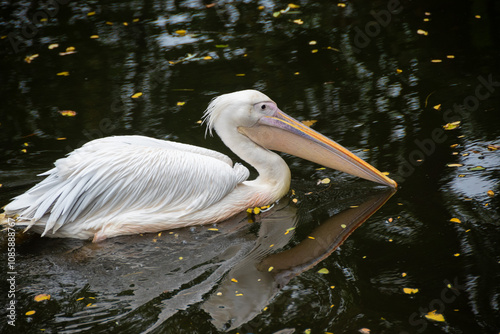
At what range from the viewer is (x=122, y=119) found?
672cm

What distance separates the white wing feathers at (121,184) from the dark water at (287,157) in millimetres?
246

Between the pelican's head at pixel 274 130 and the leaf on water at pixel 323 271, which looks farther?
the pelican's head at pixel 274 130

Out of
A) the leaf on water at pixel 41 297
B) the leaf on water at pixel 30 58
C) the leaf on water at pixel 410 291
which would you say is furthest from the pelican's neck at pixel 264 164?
the leaf on water at pixel 30 58

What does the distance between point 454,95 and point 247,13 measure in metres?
3.81

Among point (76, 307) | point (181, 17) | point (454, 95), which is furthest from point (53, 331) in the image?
point (181, 17)

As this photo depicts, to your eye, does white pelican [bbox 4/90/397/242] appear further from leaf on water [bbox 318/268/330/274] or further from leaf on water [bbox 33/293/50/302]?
leaf on water [bbox 318/268/330/274]

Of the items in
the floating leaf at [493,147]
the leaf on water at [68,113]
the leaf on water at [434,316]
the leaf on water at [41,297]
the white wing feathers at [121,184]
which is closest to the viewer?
the leaf on water at [434,316]

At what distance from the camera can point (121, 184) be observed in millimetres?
4770

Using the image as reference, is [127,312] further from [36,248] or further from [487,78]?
[487,78]

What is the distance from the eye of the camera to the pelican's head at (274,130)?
16.9ft

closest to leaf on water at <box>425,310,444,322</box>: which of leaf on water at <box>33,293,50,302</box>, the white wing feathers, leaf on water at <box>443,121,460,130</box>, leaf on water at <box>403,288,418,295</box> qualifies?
leaf on water at <box>403,288,418,295</box>

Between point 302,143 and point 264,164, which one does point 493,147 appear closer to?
point 302,143

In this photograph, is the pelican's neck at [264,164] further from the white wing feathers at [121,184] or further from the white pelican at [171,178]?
the white wing feathers at [121,184]

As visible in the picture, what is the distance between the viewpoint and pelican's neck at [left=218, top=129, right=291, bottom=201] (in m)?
5.17
